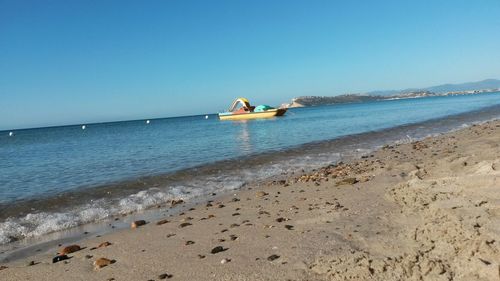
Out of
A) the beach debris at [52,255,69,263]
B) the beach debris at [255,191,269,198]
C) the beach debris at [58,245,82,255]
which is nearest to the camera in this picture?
the beach debris at [52,255,69,263]

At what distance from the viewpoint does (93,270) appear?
17.7ft

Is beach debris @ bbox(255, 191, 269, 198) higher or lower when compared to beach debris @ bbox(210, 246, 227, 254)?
lower

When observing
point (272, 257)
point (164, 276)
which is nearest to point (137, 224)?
point (164, 276)

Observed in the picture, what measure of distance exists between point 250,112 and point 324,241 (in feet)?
208

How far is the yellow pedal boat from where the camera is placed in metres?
66.8

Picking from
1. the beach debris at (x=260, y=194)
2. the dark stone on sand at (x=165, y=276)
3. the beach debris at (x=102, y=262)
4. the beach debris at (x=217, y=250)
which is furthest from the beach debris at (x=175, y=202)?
the dark stone on sand at (x=165, y=276)

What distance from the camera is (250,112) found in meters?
68.5

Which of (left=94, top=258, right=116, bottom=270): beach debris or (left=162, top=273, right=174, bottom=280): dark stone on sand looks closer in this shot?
(left=162, top=273, right=174, bottom=280): dark stone on sand

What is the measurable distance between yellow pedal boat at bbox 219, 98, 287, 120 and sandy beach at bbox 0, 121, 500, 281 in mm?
58071

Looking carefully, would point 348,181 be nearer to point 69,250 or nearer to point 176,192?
point 176,192

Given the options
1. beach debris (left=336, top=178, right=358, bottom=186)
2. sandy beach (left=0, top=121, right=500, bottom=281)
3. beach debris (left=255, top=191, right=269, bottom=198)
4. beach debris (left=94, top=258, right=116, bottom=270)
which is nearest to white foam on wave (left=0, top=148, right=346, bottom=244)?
beach debris (left=255, top=191, right=269, bottom=198)

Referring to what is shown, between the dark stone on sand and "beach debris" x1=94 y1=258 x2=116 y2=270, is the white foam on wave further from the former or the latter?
the dark stone on sand

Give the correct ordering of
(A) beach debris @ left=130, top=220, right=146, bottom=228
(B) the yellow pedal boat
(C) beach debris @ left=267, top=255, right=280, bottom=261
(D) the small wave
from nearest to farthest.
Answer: (C) beach debris @ left=267, top=255, right=280, bottom=261 → (A) beach debris @ left=130, top=220, right=146, bottom=228 → (D) the small wave → (B) the yellow pedal boat

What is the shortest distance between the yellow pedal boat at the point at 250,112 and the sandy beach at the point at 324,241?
5807 centimetres
